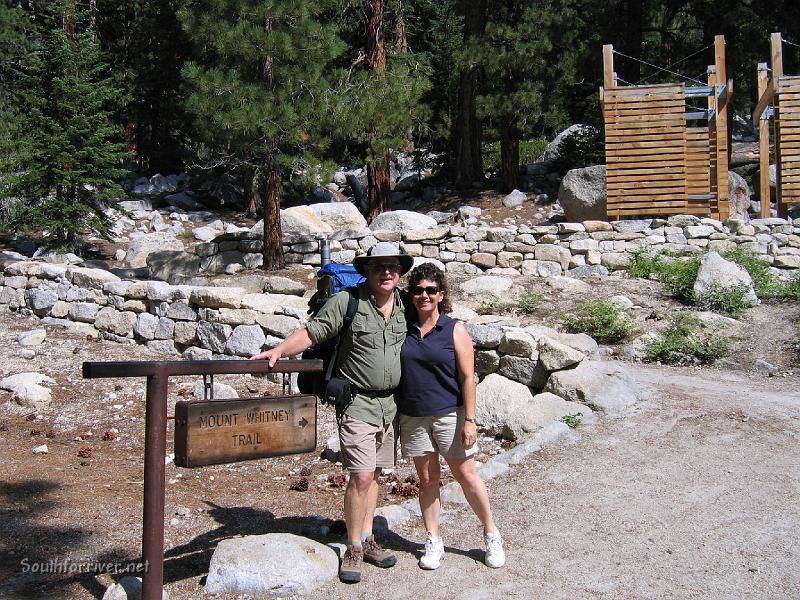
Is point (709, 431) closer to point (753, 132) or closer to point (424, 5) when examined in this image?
point (424, 5)

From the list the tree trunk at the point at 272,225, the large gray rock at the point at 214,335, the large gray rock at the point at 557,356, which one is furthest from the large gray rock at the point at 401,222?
the large gray rock at the point at 557,356

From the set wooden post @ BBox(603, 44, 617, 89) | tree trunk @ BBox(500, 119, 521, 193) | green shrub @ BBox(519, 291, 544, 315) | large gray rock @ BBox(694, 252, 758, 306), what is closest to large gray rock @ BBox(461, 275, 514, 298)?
green shrub @ BBox(519, 291, 544, 315)

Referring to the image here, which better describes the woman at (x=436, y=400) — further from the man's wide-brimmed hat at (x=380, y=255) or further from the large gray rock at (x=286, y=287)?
the large gray rock at (x=286, y=287)

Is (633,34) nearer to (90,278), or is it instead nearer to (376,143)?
(376,143)

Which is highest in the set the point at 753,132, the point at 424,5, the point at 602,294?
the point at 424,5

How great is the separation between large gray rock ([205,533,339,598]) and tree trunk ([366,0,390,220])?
925 centimetres

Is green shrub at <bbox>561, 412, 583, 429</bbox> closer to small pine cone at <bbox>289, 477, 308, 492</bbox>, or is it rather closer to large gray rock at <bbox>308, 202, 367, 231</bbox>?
small pine cone at <bbox>289, 477, 308, 492</bbox>

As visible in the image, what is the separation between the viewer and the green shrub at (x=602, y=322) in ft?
28.8

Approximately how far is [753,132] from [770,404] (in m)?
29.4

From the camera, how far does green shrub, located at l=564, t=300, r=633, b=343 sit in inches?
345

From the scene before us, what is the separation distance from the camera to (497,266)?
1236 centimetres

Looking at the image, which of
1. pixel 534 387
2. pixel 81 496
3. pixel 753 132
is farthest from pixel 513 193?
pixel 753 132

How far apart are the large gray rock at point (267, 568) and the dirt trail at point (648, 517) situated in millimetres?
126

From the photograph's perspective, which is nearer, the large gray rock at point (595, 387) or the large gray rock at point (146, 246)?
the large gray rock at point (595, 387)
